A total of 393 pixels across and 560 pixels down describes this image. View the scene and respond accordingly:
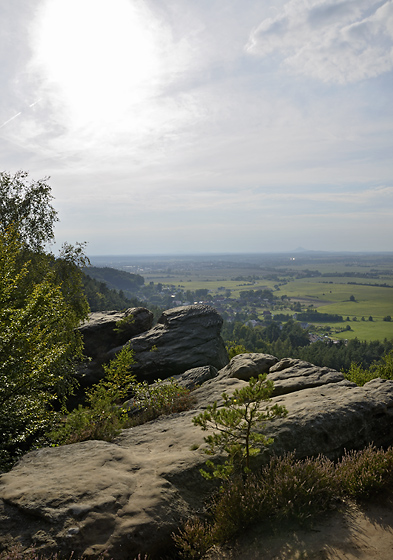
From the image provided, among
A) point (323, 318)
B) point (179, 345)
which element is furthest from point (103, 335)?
point (323, 318)

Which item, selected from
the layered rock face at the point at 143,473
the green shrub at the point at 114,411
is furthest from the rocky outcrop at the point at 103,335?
the layered rock face at the point at 143,473

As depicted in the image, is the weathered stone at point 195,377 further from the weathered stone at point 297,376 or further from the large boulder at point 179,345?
the weathered stone at point 297,376

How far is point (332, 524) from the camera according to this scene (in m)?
6.08

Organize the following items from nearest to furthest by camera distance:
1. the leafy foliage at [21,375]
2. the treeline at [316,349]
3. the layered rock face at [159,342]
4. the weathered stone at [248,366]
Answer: the leafy foliage at [21,375] → the weathered stone at [248,366] → the layered rock face at [159,342] → the treeline at [316,349]

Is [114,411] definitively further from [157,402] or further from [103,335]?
[103,335]

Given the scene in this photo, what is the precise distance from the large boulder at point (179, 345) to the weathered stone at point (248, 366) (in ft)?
18.1

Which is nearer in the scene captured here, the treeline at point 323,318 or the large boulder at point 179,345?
the large boulder at point 179,345

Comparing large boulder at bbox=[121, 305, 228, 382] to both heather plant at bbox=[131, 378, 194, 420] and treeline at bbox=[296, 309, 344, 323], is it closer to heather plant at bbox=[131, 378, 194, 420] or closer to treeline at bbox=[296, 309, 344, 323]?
heather plant at bbox=[131, 378, 194, 420]

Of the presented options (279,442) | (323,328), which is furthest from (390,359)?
(323,328)

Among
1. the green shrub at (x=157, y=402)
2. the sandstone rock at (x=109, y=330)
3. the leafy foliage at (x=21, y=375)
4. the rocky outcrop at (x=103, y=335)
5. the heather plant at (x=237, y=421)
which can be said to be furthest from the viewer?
the sandstone rock at (x=109, y=330)

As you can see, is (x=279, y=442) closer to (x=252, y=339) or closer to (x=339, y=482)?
(x=339, y=482)

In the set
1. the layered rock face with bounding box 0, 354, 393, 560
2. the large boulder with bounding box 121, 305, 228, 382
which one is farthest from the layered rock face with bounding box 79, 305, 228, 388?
the layered rock face with bounding box 0, 354, 393, 560

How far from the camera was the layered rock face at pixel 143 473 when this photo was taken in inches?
223

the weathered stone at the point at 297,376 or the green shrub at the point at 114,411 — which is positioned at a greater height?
the weathered stone at the point at 297,376
